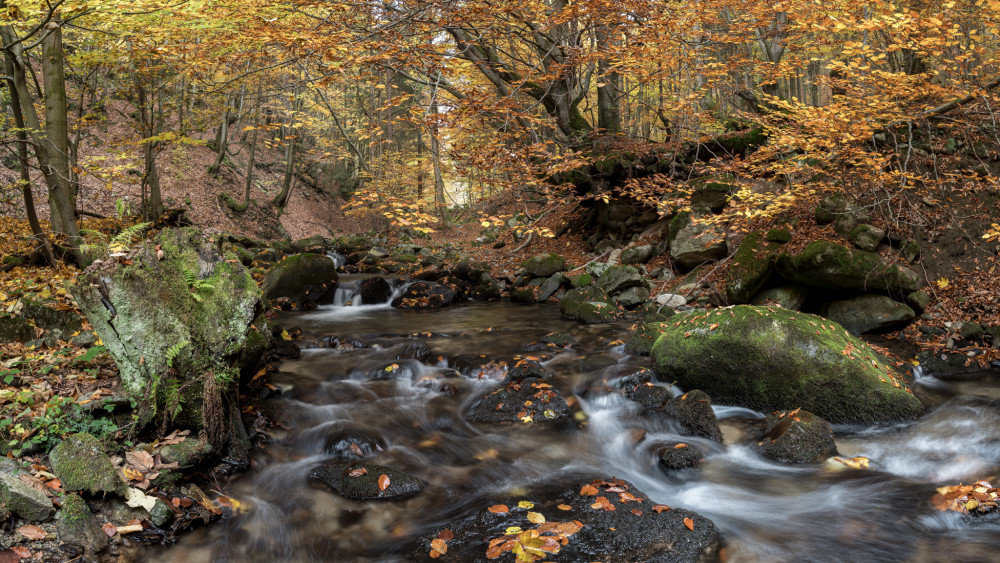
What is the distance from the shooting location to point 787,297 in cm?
902

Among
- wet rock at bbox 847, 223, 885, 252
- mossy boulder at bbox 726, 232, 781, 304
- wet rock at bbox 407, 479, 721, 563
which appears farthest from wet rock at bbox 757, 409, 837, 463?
wet rock at bbox 847, 223, 885, 252

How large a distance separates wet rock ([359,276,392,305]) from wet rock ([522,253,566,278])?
12.5 ft

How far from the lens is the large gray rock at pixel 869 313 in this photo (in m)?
8.11

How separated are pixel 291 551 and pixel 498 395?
9.95 ft

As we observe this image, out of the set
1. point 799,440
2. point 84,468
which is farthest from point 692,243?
point 84,468

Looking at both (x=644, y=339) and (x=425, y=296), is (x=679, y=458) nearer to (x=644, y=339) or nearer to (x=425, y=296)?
Result: (x=644, y=339)

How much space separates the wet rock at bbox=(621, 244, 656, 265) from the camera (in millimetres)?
12523

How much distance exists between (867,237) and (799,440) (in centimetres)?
551

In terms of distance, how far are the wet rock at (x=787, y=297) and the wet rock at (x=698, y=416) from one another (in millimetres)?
4129

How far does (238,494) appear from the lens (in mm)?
4305

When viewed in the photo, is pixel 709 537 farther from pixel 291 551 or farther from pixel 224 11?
pixel 224 11

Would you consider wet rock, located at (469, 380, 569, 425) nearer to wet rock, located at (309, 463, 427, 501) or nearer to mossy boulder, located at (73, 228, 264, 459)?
wet rock, located at (309, 463, 427, 501)

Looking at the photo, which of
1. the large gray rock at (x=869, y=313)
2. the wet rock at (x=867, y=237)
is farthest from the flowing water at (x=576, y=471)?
the wet rock at (x=867, y=237)

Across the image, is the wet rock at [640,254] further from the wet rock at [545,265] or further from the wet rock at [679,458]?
the wet rock at [679,458]
